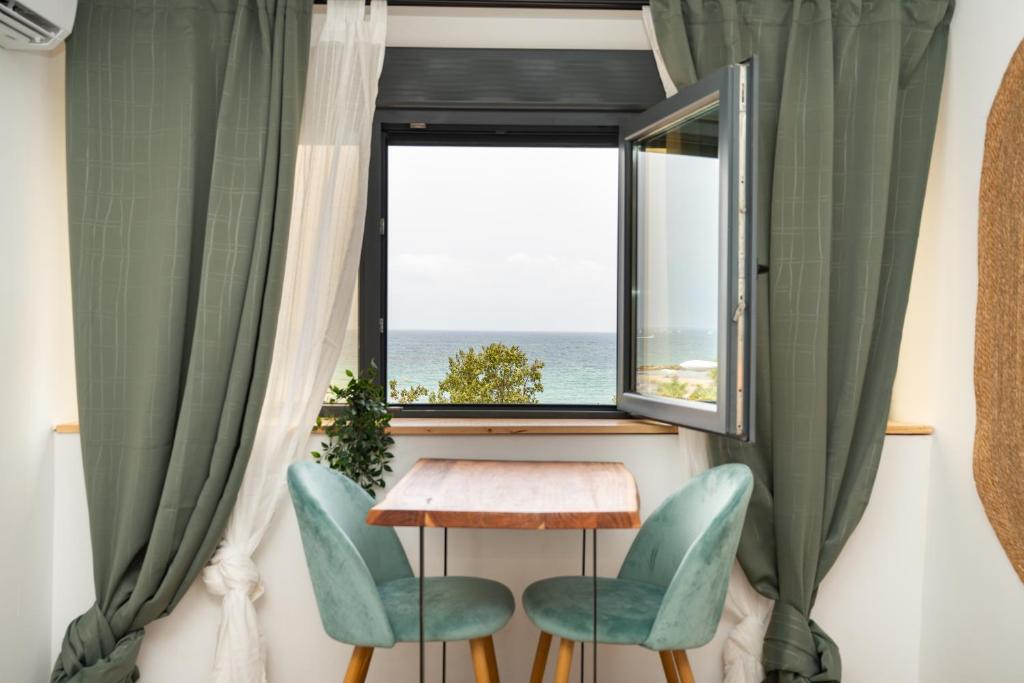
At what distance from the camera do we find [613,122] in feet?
8.86

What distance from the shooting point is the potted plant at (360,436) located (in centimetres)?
243

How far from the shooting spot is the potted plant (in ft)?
7.98

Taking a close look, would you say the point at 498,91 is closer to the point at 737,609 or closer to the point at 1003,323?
the point at 1003,323

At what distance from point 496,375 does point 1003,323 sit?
1657 mm

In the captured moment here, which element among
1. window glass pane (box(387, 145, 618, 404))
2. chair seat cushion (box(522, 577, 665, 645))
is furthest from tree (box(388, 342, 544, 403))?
chair seat cushion (box(522, 577, 665, 645))

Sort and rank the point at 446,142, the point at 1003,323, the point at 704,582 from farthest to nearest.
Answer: the point at 446,142 → the point at 1003,323 → the point at 704,582

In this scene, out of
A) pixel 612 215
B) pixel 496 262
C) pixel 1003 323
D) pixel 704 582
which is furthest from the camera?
pixel 496 262

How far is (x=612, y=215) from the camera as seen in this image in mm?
2943

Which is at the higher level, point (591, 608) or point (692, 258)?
point (692, 258)

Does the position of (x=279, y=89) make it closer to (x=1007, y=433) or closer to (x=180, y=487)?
(x=180, y=487)

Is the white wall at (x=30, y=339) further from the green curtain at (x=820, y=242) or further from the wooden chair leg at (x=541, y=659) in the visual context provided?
the green curtain at (x=820, y=242)

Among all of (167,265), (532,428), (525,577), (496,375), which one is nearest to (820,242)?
(532,428)

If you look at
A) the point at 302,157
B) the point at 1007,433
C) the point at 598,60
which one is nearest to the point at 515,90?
Result: the point at 598,60

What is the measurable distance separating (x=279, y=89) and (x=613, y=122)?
108 cm
